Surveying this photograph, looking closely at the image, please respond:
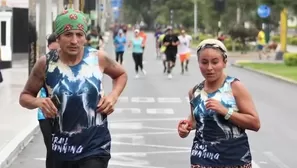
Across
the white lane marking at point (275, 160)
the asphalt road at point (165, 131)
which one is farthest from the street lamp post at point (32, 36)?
the white lane marking at point (275, 160)

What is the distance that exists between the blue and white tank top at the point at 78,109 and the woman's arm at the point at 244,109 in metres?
0.91

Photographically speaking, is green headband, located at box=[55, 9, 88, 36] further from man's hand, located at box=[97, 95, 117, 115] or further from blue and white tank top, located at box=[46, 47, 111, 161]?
man's hand, located at box=[97, 95, 117, 115]

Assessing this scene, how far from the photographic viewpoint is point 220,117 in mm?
5008

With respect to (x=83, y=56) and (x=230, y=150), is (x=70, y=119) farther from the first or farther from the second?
(x=230, y=150)

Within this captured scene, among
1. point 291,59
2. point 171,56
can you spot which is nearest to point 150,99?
point 171,56

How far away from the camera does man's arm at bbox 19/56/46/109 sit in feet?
17.6

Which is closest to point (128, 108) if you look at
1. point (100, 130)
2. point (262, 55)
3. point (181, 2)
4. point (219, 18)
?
point (100, 130)

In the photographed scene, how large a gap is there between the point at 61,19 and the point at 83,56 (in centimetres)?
29

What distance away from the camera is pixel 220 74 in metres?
5.07

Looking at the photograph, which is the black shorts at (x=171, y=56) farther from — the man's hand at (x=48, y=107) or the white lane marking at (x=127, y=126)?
the man's hand at (x=48, y=107)

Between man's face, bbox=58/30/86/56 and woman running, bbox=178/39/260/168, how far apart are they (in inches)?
31.4

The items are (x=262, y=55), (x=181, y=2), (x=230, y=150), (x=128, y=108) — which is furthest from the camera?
(x=181, y=2)

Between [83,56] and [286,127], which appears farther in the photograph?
[286,127]

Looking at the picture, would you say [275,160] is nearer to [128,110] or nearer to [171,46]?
[128,110]
